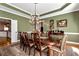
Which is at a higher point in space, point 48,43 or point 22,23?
point 22,23

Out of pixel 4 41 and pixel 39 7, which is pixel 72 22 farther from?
pixel 4 41

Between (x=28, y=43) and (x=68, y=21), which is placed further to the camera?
(x=28, y=43)

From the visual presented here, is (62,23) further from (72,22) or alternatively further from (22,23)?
(22,23)

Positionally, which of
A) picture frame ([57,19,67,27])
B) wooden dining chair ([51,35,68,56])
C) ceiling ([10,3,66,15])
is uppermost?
ceiling ([10,3,66,15])

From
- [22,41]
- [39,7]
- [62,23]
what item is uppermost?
[39,7]

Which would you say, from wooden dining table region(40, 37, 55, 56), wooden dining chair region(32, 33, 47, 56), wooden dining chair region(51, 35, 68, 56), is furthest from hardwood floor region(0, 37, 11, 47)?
wooden dining chair region(51, 35, 68, 56)

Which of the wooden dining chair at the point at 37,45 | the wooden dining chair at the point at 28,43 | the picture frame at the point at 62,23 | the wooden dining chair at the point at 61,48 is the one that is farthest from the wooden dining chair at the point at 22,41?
the picture frame at the point at 62,23

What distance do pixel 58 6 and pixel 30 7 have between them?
0.54 m

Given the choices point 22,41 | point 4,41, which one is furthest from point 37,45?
point 4,41

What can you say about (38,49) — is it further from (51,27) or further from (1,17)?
(1,17)

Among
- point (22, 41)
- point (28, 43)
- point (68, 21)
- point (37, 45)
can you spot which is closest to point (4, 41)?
point (22, 41)

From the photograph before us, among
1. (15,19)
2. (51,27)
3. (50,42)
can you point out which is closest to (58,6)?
(51,27)

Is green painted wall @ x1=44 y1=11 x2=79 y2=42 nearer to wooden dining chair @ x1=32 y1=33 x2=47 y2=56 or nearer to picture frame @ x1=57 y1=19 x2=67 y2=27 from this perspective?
picture frame @ x1=57 y1=19 x2=67 y2=27

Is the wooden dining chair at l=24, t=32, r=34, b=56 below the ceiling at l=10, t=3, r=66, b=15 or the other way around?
below
